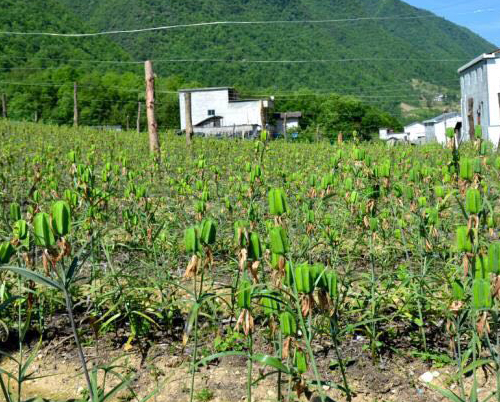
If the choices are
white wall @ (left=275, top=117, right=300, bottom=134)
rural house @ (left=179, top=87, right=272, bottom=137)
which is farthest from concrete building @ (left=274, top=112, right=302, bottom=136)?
rural house @ (left=179, top=87, right=272, bottom=137)

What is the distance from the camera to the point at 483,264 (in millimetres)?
1806

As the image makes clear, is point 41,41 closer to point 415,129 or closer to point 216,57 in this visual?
point 216,57

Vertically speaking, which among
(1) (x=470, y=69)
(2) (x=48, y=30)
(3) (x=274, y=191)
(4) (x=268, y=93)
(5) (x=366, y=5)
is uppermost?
(5) (x=366, y=5)

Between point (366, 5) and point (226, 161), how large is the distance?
627 ft

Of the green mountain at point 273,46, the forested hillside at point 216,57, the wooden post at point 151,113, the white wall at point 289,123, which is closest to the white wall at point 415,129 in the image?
the forested hillside at point 216,57

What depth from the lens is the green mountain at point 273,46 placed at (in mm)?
94500

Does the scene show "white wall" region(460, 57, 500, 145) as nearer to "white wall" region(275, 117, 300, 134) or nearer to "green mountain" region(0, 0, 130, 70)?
"white wall" region(275, 117, 300, 134)

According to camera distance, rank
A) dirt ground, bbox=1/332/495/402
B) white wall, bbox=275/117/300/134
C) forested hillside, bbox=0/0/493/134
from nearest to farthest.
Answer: dirt ground, bbox=1/332/495/402, forested hillside, bbox=0/0/493/134, white wall, bbox=275/117/300/134

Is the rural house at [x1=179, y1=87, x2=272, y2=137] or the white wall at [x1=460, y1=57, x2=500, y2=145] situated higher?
the rural house at [x1=179, y1=87, x2=272, y2=137]

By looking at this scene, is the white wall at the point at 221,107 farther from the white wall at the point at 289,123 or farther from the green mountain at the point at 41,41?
the green mountain at the point at 41,41

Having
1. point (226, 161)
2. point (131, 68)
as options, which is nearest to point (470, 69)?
point (226, 161)

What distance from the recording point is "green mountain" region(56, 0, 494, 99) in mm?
94500

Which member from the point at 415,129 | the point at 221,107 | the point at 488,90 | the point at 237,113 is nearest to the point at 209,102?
the point at 221,107

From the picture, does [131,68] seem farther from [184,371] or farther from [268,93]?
[184,371]
